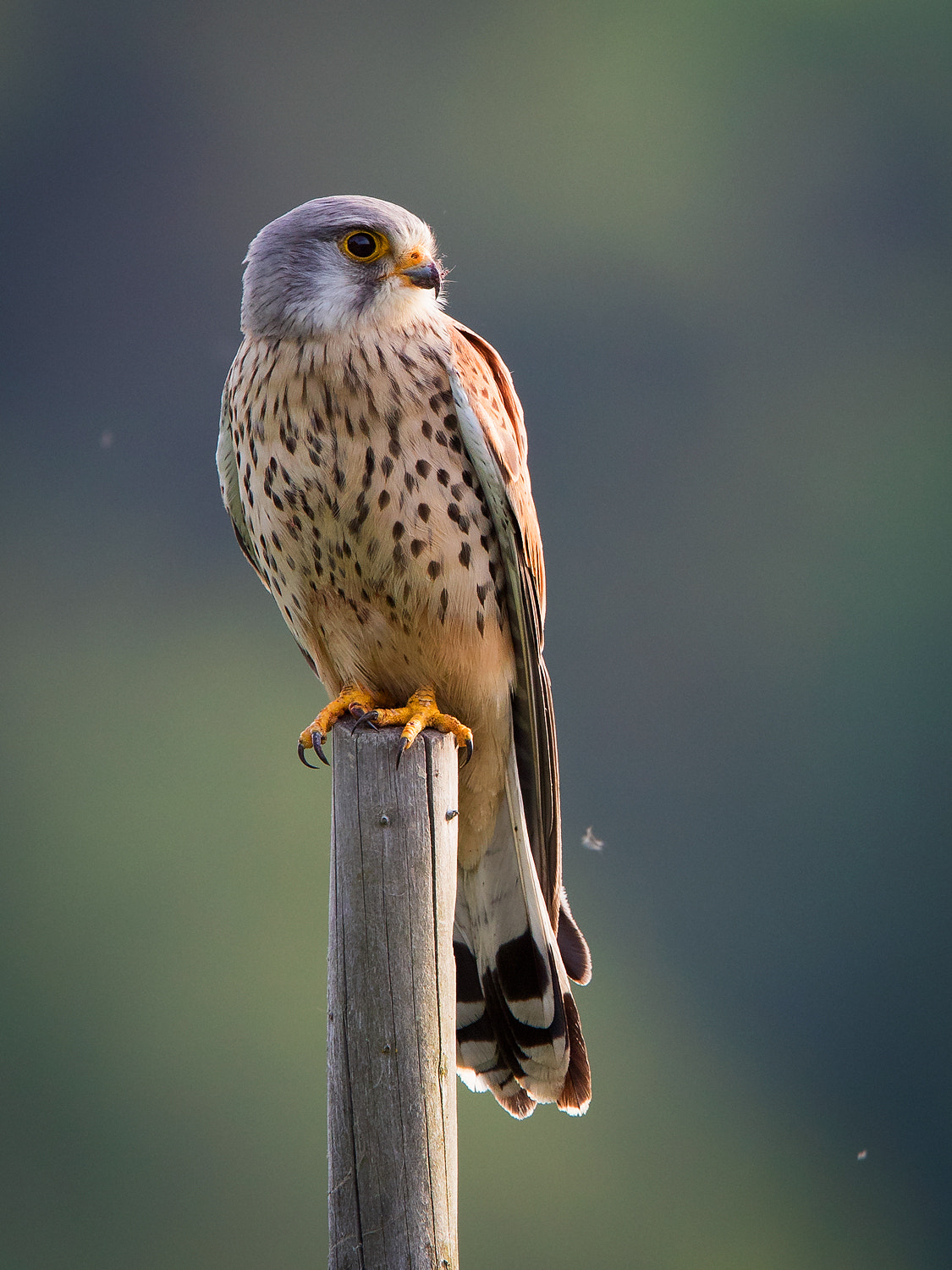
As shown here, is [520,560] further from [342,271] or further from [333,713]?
[342,271]

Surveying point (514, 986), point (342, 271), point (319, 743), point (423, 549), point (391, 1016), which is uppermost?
point (342, 271)

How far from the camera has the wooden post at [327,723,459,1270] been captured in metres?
1.55

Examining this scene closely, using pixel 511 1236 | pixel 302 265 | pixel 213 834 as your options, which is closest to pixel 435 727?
pixel 302 265

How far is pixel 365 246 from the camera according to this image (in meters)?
1.79

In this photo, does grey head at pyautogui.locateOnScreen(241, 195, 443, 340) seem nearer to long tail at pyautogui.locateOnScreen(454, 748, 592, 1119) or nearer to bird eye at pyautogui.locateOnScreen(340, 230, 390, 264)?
bird eye at pyautogui.locateOnScreen(340, 230, 390, 264)

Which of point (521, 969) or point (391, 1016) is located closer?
point (391, 1016)

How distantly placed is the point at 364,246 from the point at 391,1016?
3.59 ft

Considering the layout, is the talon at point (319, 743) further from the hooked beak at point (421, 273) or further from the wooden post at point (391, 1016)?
the hooked beak at point (421, 273)

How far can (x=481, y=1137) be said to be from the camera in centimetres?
342

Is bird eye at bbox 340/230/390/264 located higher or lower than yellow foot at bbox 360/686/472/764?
higher

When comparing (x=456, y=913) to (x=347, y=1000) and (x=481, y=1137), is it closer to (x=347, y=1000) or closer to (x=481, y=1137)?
(x=347, y=1000)

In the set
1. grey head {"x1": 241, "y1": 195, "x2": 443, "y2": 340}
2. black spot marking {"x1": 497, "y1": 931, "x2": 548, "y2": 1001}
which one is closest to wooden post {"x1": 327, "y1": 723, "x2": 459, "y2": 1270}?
black spot marking {"x1": 497, "y1": 931, "x2": 548, "y2": 1001}

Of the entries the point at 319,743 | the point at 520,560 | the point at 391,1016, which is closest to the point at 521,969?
the point at 391,1016

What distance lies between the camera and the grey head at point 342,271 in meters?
1.76
